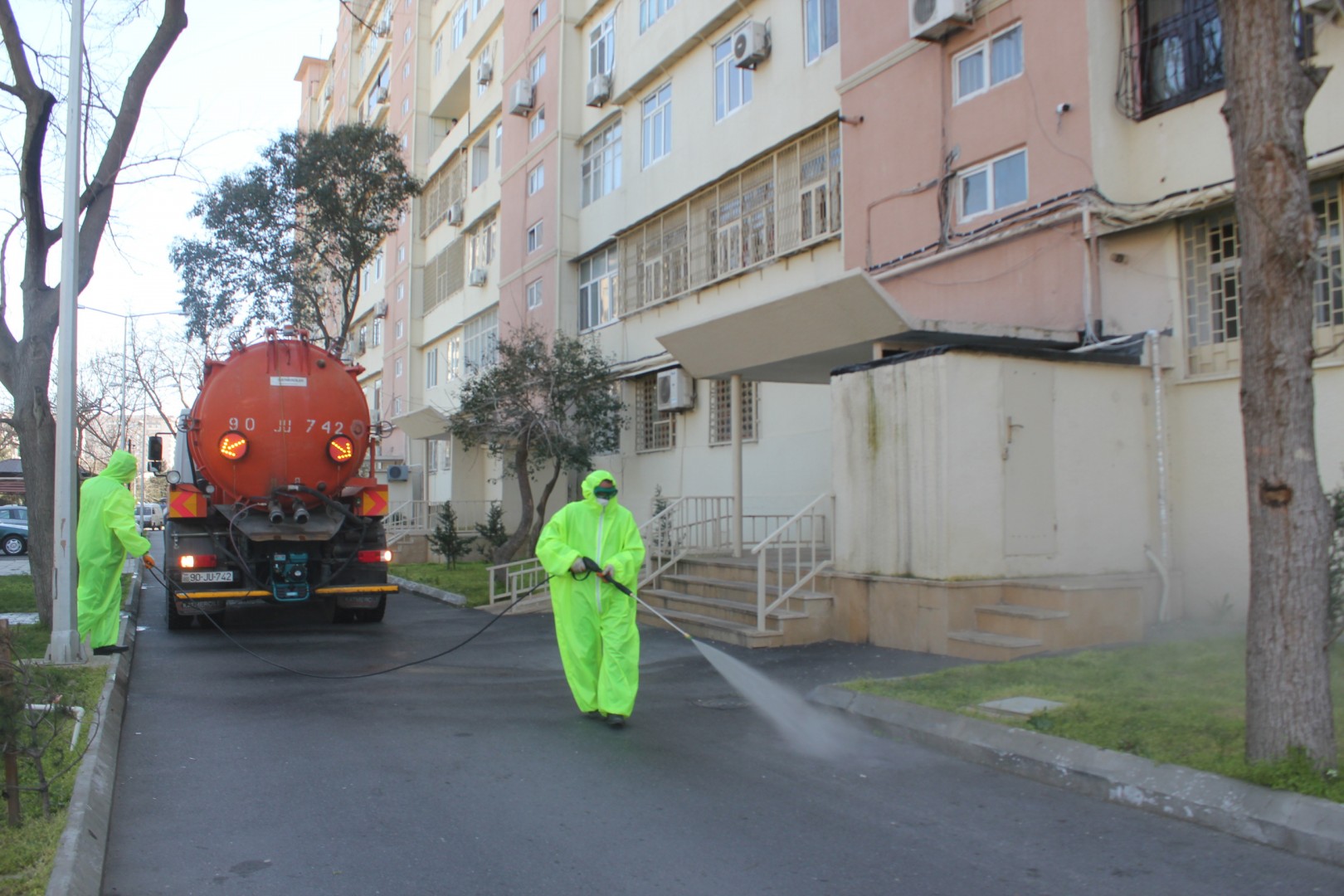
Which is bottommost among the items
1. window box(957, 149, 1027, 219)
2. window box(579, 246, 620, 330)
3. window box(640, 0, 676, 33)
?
window box(957, 149, 1027, 219)

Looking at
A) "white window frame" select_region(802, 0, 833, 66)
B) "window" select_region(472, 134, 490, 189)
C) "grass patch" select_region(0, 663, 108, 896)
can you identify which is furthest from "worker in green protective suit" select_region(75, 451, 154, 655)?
"window" select_region(472, 134, 490, 189)

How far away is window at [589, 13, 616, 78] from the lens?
22.5 meters

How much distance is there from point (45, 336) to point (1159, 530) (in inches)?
454

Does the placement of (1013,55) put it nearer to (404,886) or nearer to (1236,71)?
(1236,71)

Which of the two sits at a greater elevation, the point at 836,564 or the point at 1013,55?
the point at 1013,55

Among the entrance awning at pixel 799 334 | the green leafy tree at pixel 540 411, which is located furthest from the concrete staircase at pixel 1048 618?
the green leafy tree at pixel 540 411

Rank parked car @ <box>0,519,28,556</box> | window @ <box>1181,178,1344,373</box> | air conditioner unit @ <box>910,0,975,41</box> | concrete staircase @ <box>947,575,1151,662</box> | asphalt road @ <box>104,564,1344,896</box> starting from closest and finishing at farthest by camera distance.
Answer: asphalt road @ <box>104,564,1344,896</box> < concrete staircase @ <box>947,575,1151,662</box> < window @ <box>1181,178,1344,373</box> < air conditioner unit @ <box>910,0,975,41</box> < parked car @ <box>0,519,28,556</box>

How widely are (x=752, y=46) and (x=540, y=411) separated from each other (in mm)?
7190

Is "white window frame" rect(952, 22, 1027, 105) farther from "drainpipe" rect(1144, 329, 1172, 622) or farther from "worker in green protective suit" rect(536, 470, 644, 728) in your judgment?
"worker in green protective suit" rect(536, 470, 644, 728)

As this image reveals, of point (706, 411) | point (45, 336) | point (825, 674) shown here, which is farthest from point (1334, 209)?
point (45, 336)

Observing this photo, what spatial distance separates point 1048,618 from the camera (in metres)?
9.24

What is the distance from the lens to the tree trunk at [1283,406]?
5176 millimetres

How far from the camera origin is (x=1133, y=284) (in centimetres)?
1110

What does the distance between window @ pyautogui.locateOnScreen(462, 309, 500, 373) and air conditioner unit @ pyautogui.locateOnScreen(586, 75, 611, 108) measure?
688 cm
